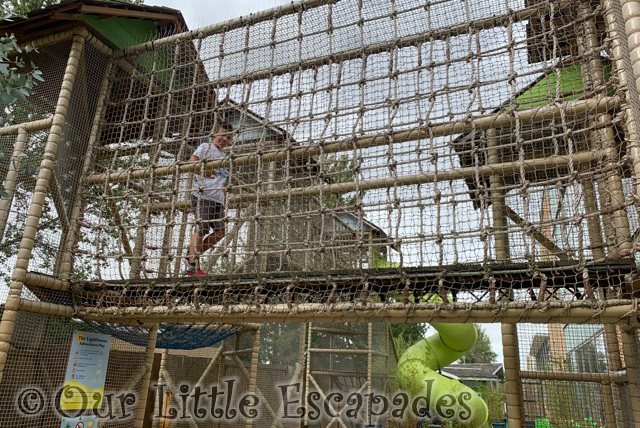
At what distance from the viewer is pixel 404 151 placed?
2807mm

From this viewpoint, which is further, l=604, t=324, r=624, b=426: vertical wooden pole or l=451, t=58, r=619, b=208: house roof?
l=604, t=324, r=624, b=426: vertical wooden pole

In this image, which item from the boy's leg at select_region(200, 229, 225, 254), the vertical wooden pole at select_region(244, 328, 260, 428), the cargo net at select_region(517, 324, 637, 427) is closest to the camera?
the cargo net at select_region(517, 324, 637, 427)

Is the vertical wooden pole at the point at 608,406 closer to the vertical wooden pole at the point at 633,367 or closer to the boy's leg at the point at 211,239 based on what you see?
the vertical wooden pole at the point at 633,367

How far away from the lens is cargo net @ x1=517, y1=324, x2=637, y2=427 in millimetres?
2969

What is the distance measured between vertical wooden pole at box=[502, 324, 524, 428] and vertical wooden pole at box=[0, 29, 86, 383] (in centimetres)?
285

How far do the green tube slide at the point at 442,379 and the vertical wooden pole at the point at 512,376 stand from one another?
303 centimetres

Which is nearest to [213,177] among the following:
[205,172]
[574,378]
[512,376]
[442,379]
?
[205,172]

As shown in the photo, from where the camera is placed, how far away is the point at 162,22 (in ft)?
13.9

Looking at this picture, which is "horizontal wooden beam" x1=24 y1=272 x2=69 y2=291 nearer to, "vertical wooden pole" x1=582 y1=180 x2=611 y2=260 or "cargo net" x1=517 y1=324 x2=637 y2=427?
"cargo net" x1=517 y1=324 x2=637 y2=427

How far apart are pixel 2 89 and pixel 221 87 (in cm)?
168

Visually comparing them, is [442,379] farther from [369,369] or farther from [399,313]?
[399,313]

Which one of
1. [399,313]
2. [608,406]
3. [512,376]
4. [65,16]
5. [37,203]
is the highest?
[65,16]

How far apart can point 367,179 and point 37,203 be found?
2275 millimetres

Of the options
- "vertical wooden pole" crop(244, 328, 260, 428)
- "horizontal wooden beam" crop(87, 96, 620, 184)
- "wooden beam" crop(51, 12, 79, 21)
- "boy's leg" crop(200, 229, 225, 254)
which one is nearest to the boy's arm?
"horizontal wooden beam" crop(87, 96, 620, 184)
